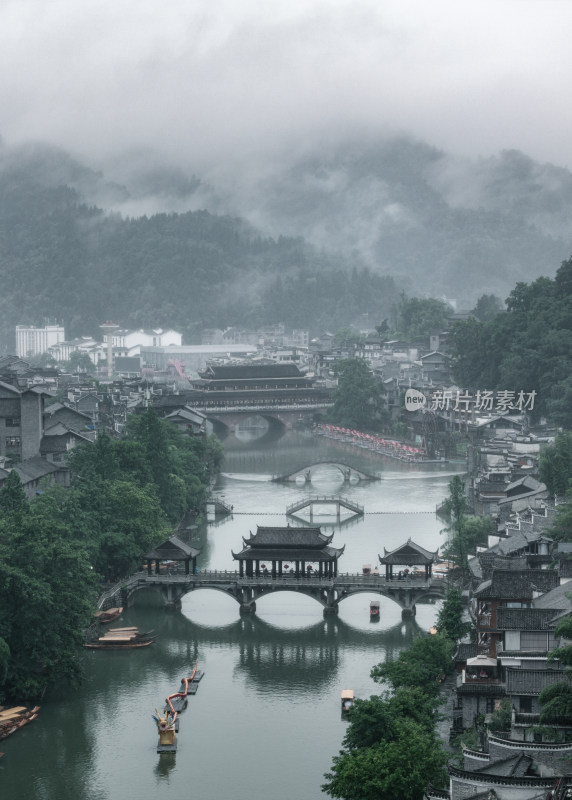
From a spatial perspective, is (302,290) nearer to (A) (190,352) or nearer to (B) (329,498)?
(A) (190,352)

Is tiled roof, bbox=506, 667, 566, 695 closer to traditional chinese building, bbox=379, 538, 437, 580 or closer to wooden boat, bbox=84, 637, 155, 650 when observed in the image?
traditional chinese building, bbox=379, 538, 437, 580

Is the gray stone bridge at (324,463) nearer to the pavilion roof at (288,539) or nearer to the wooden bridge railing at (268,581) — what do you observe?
the wooden bridge railing at (268,581)

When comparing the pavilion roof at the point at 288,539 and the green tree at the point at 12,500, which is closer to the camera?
the green tree at the point at 12,500

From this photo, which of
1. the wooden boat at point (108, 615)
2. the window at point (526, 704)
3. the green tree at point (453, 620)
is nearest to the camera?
the window at point (526, 704)

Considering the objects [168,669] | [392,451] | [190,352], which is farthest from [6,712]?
[190,352]

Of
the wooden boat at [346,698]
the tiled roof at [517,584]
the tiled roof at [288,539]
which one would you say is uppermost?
the tiled roof at [288,539]

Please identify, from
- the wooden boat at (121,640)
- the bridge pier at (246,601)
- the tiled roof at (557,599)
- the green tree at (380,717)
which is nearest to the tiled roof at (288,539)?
the bridge pier at (246,601)
